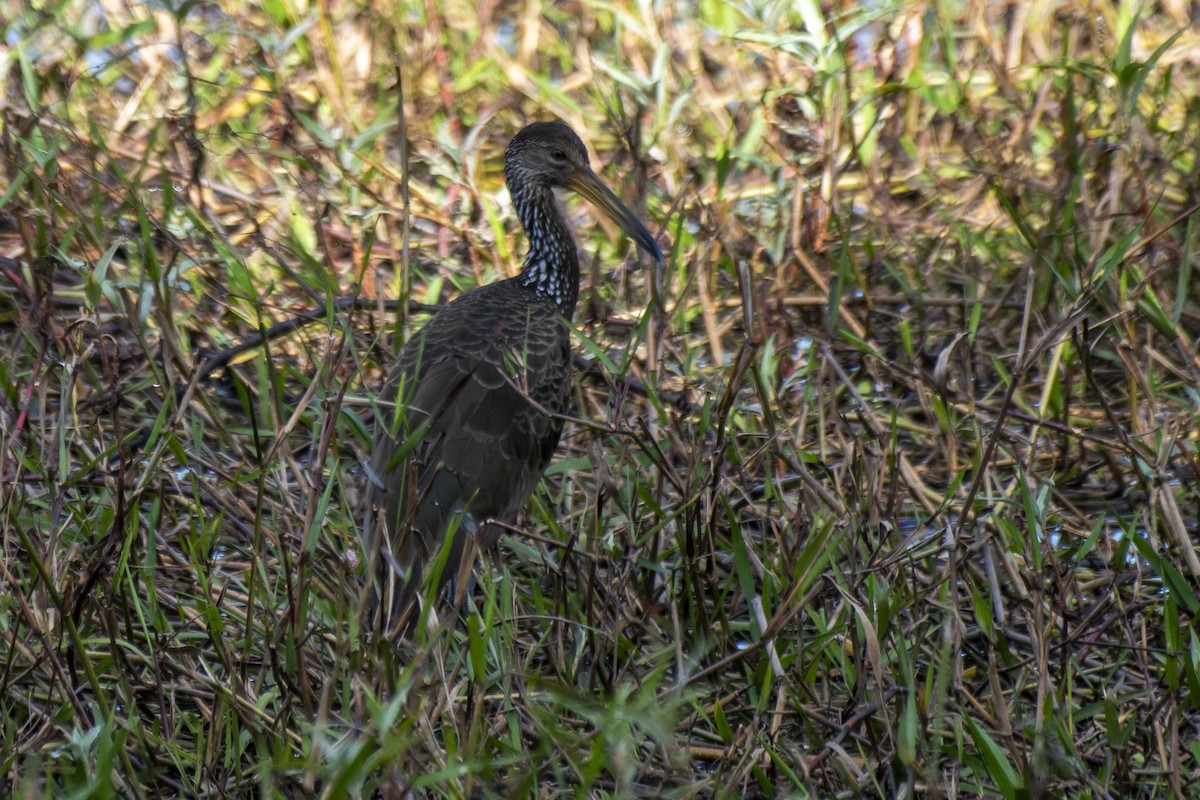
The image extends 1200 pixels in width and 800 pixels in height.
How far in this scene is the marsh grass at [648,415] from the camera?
10.2ft

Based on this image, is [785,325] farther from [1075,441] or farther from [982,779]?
[982,779]

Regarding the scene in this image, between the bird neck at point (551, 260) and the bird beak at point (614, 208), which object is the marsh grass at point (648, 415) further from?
the bird beak at point (614, 208)

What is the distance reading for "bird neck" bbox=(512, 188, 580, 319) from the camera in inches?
191

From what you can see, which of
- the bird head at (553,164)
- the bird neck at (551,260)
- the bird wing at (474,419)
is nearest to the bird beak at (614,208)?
the bird head at (553,164)

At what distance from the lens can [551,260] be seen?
488cm

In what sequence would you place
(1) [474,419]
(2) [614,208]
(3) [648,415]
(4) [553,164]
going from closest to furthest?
(1) [474,419] < (3) [648,415] < (2) [614,208] < (4) [553,164]

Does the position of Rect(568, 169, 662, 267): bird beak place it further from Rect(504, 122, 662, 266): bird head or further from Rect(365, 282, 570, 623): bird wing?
Rect(365, 282, 570, 623): bird wing

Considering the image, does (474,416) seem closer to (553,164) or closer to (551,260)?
(551,260)

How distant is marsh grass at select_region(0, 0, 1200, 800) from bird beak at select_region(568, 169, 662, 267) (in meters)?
0.21

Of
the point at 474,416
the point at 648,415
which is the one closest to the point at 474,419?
the point at 474,416

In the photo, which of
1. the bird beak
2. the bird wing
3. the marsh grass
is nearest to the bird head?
the bird beak

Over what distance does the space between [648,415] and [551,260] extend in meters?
0.61

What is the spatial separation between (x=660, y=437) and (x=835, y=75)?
1.72 m

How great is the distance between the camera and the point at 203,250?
528 centimetres
